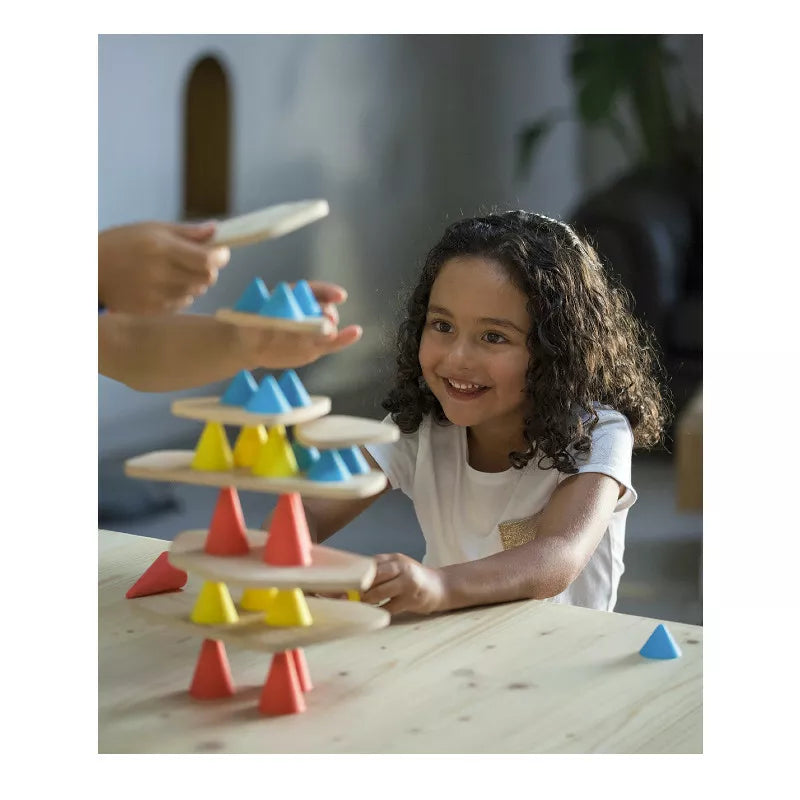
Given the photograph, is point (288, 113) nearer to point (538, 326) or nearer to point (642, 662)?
point (538, 326)

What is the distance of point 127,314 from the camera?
1146 mm

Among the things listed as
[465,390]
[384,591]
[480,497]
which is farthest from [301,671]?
[480,497]

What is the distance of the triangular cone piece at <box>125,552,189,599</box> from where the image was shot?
4.01 ft

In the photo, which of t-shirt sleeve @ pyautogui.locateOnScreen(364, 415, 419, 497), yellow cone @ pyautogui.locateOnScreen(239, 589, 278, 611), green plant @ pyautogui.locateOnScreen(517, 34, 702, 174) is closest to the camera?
yellow cone @ pyautogui.locateOnScreen(239, 589, 278, 611)

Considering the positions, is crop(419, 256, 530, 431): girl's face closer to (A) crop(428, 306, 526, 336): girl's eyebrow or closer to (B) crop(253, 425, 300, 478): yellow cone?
(A) crop(428, 306, 526, 336): girl's eyebrow

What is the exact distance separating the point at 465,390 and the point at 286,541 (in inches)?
20.8

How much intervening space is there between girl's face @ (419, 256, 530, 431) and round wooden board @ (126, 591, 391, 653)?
450mm

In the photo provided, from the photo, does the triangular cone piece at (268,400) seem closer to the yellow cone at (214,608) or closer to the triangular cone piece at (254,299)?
the triangular cone piece at (254,299)

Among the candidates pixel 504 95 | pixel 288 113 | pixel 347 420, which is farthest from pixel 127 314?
pixel 504 95

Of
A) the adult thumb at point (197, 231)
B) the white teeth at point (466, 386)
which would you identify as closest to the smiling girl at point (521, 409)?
the white teeth at point (466, 386)

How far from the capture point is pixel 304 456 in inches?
38.6

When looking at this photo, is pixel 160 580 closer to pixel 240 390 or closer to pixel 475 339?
pixel 240 390

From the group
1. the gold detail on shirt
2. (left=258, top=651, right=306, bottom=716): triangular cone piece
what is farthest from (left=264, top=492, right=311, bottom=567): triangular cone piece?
the gold detail on shirt

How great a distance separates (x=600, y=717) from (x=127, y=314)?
22.7 inches
